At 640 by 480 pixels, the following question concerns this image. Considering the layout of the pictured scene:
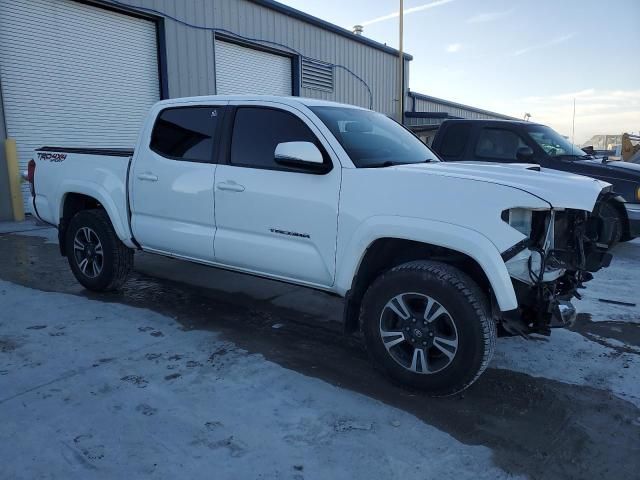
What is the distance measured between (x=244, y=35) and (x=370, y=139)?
11561mm

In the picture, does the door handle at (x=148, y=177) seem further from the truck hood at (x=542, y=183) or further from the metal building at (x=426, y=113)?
the metal building at (x=426, y=113)

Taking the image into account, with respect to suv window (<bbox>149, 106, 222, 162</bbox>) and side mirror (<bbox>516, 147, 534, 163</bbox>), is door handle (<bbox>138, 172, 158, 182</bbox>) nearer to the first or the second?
suv window (<bbox>149, 106, 222, 162</bbox>)

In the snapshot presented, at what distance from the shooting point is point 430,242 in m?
3.10

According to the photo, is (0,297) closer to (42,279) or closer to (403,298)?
(42,279)

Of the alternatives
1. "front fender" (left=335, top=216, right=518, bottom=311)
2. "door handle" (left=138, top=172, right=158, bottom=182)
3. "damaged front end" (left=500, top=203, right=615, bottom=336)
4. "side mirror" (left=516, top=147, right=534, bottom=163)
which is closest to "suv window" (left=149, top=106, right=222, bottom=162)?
"door handle" (left=138, top=172, right=158, bottom=182)

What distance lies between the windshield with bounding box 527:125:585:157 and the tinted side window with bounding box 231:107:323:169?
501cm

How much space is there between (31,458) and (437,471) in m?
2.01

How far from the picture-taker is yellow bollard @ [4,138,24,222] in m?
9.71

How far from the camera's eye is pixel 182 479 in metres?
2.41

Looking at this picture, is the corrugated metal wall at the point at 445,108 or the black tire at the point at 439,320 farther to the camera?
the corrugated metal wall at the point at 445,108

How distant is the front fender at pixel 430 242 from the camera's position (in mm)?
2895

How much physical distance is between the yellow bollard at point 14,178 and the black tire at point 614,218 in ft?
32.7

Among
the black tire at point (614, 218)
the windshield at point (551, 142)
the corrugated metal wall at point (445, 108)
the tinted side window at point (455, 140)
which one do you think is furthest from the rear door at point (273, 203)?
the corrugated metal wall at point (445, 108)

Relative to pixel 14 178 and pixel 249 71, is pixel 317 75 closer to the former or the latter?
pixel 249 71
